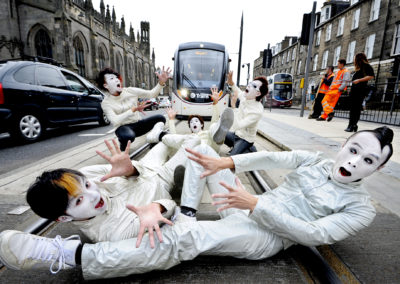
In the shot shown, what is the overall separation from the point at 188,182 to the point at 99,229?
0.68 m

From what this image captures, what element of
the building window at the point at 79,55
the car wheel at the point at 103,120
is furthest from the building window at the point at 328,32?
the building window at the point at 79,55

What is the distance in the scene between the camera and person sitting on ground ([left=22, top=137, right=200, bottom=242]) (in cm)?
117

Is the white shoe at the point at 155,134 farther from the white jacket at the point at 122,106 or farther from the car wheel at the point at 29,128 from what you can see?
the car wheel at the point at 29,128

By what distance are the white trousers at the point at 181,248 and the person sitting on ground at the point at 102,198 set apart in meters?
0.11

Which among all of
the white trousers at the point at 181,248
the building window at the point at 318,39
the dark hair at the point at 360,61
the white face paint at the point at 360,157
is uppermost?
the building window at the point at 318,39

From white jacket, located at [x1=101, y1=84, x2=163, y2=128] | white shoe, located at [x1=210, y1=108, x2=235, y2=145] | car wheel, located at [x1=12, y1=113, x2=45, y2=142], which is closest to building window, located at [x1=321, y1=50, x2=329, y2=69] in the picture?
white jacket, located at [x1=101, y1=84, x2=163, y2=128]

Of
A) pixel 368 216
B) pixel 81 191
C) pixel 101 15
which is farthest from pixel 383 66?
pixel 101 15

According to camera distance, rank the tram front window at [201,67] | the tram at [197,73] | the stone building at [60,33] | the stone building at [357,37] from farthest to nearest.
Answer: the stone building at [60,33]
the stone building at [357,37]
the tram front window at [201,67]
the tram at [197,73]

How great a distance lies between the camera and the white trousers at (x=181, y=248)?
47.3 inches

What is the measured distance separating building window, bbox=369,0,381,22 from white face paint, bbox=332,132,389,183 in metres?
23.3

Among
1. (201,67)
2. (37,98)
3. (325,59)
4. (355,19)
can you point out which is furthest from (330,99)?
(325,59)

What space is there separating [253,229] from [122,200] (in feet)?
3.09

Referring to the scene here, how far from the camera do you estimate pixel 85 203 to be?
4.03 ft

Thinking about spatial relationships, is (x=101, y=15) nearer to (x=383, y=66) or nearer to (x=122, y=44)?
(x=122, y=44)
